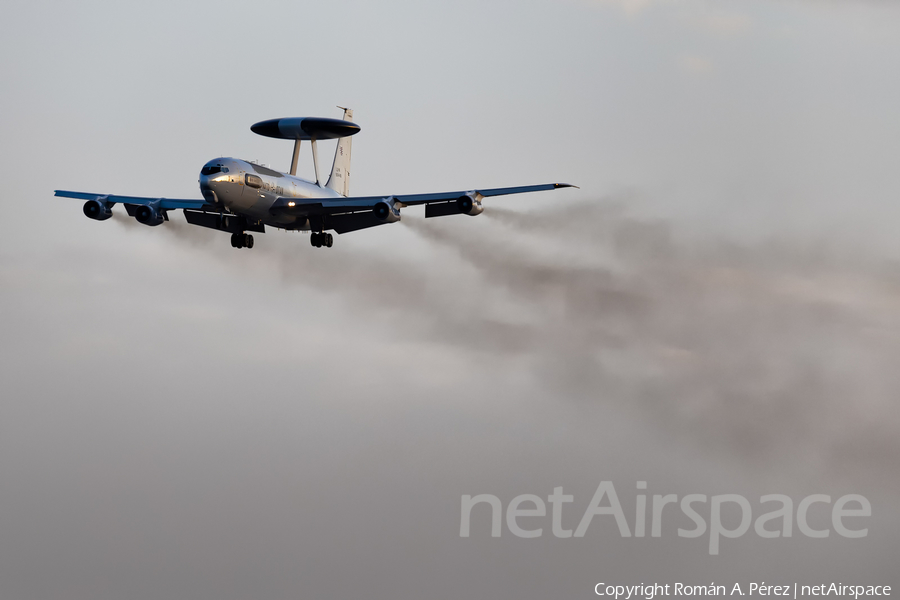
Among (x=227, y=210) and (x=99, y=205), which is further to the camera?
(x=99, y=205)

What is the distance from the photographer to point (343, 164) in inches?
3378

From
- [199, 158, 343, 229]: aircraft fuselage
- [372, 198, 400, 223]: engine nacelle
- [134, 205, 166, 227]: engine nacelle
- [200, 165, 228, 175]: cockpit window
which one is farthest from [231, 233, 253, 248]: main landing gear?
[372, 198, 400, 223]: engine nacelle

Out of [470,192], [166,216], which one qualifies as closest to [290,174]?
[166,216]

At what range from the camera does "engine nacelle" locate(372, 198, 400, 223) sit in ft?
224

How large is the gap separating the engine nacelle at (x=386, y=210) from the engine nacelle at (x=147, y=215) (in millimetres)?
13813

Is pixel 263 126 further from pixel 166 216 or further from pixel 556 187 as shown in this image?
pixel 556 187

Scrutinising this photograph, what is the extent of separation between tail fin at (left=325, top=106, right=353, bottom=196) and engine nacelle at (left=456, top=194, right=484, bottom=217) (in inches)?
714

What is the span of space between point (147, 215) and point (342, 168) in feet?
59.3

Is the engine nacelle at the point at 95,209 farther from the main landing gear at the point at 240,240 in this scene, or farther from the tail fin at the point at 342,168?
the tail fin at the point at 342,168

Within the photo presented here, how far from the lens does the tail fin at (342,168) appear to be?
275 feet

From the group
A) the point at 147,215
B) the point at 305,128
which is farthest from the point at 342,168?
the point at 147,215

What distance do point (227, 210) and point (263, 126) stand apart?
10460 mm

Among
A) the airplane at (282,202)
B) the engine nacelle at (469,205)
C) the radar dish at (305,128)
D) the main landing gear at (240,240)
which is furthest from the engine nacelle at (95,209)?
the engine nacelle at (469,205)

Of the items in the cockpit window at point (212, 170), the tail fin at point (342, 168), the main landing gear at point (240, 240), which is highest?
the tail fin at point (342, 168)
